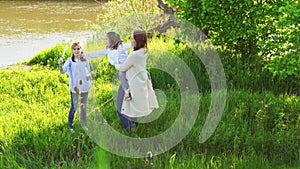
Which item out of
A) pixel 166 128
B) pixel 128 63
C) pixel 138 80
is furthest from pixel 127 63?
pixel 166 128

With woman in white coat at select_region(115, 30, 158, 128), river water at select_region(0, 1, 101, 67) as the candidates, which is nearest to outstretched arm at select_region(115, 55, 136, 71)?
woman in white coat at select_region(115, 30, 158, 128)

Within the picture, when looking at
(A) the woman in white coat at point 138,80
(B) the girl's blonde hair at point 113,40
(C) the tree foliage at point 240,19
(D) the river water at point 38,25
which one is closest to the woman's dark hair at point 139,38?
(A) the woman in white coat at point 138,80

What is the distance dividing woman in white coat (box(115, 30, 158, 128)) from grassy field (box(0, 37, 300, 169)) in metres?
0.30

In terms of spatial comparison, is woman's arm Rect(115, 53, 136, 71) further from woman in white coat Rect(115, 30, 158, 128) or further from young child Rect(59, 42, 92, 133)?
young child Rect(59, 42, 92, 133)

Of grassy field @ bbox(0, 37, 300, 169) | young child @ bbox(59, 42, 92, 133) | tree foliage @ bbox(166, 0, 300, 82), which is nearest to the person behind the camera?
grassy field @ bbox(0, 37, 300, 169)

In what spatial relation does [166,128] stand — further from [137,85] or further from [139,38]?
[139,38]

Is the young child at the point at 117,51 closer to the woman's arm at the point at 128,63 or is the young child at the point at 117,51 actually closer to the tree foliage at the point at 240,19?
the woman's arm at the point at 128,63

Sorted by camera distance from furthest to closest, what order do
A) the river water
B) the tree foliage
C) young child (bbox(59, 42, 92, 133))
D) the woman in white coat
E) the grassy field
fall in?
the river water, the tree foliage, young child (bbox(59, 42, 92, 133)), the woman in white coat, the grassy field

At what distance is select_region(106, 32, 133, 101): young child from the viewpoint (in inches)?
182

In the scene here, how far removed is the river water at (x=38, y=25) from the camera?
1199 cm

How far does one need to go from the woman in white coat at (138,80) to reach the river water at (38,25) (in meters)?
6.21

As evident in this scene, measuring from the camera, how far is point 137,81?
4.59m

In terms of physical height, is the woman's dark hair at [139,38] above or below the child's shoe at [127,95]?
above

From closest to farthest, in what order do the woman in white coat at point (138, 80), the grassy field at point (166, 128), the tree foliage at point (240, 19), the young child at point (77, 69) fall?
the grassy field at point (166, 128), the woman in white coat at point (138, 80), the young child at point (77, 69), the tree foliage at point (240, 19)
